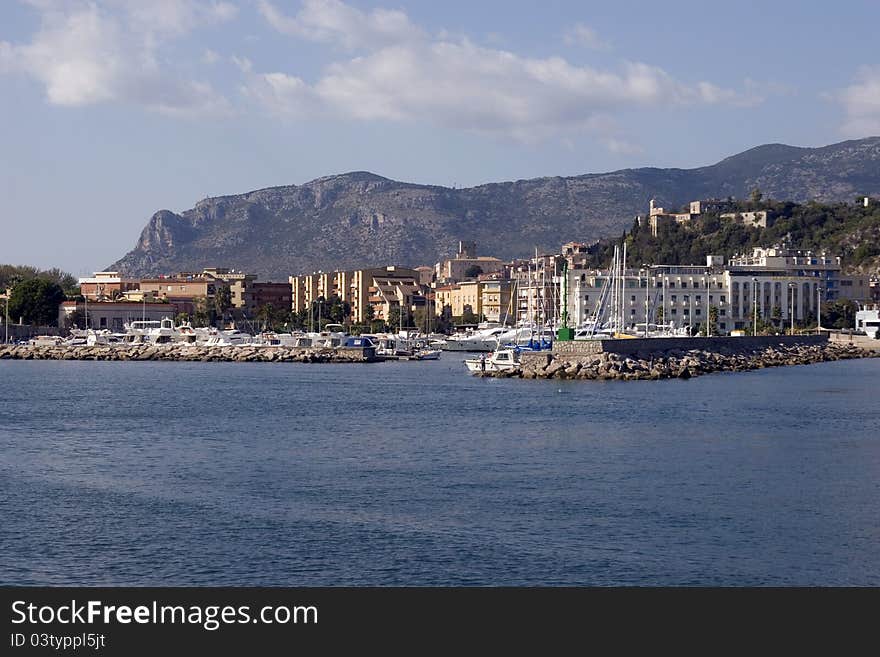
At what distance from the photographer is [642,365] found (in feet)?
189

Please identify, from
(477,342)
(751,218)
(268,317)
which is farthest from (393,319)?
(751,218)

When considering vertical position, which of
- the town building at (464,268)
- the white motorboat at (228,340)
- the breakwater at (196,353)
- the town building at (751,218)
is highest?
the town building at (751,218)

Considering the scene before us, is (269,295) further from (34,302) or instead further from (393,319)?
(34,302)

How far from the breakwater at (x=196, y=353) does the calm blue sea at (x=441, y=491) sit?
3599 cm

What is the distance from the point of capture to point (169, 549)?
61.6 feet

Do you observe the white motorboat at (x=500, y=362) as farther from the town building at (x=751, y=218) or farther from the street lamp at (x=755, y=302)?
the town building at (x=751, y=218)

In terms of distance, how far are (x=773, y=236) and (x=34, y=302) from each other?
73.8m

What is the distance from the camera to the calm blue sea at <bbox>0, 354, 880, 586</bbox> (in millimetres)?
17953

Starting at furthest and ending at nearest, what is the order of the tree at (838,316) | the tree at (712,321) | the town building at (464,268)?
the town building at (464,268) → the tree at (838,316) → the tree at (712,321)

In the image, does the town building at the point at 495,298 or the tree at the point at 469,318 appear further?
the town building at the point at 495,298

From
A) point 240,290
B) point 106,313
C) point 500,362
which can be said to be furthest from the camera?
point 240,290

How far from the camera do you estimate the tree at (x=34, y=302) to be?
110 metres

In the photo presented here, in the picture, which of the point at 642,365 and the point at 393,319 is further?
the point at 393,319

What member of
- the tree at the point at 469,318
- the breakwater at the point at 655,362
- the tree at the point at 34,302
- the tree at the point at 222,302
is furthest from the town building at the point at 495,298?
the breakwater at the point at 655,362
